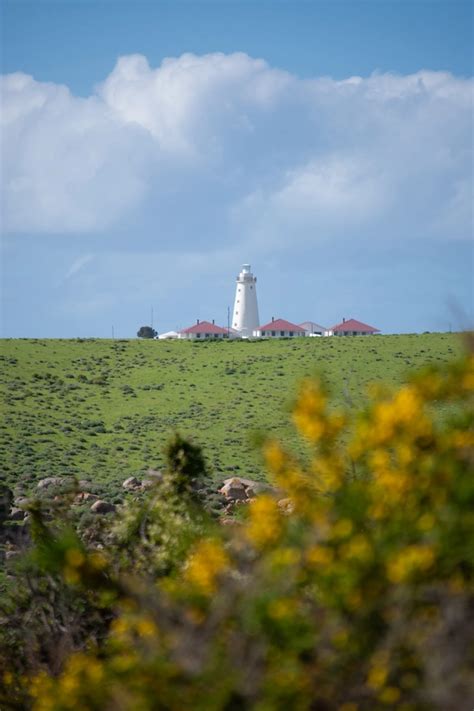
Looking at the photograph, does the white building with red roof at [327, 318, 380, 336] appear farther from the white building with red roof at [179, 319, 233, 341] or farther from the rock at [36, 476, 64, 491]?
the rock at [36, 476, 64, 491]

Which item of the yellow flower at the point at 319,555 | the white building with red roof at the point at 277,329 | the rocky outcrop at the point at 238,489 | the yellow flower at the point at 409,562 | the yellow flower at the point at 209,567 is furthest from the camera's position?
the white building with red roof at the point at 277,329

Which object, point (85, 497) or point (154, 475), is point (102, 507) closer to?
point (85, 497)

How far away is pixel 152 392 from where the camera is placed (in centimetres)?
6462

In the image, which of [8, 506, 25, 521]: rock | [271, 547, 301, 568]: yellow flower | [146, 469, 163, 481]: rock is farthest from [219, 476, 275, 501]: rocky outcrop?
[271, 547, 301, 568]: yellow flower

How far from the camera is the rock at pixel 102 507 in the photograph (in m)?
33.8

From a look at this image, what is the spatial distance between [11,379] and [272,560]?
195ft

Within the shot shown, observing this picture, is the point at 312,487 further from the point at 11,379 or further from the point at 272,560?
the point at 11,379

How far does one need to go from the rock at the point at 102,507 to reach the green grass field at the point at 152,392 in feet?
18.8

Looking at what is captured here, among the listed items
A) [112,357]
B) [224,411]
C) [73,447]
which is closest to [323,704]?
[73,447]

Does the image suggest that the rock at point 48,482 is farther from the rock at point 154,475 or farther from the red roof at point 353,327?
the red roof at point 353,327

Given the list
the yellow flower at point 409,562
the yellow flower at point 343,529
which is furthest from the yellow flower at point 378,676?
the yellow flower at point 343,529

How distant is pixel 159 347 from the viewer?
79.4 meters

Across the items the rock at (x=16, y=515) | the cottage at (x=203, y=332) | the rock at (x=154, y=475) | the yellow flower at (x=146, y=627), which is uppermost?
the cottage at (x=203, y=332)

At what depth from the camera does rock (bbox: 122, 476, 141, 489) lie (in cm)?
3966
